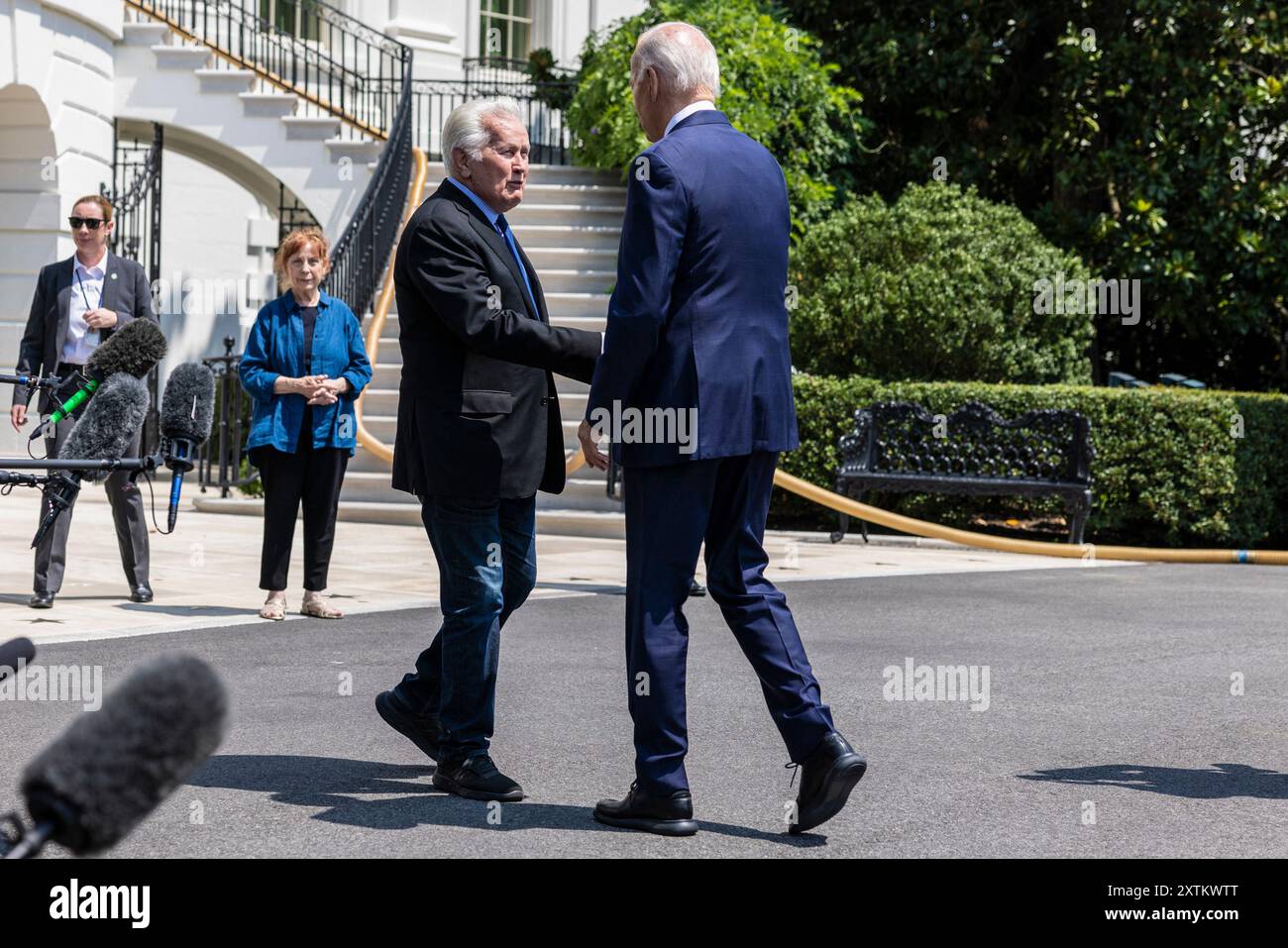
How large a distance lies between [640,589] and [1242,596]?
292 inches

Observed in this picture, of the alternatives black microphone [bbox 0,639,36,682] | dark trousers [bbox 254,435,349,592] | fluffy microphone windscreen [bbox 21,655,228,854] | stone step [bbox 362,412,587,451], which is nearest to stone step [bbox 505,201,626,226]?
stone step [bbox 362,412,587,451]

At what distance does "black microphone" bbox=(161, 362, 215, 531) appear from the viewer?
14.0 feet

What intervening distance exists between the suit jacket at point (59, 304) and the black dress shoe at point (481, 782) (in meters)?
4.89

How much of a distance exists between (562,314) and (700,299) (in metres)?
12.6

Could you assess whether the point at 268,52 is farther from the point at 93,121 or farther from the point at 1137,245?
the point at 1137,245

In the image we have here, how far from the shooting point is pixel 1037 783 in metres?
5.07

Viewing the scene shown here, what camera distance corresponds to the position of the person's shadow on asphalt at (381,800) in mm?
4461

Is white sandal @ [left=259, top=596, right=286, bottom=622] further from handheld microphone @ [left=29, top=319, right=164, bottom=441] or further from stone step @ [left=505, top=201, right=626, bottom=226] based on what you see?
stone step @ [left=505, top=201, right=626, bottom=226]

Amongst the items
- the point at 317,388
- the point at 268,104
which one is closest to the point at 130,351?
the point at 317,388

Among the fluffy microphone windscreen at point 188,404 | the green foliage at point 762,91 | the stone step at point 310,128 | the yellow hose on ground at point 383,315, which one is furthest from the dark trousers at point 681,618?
the stone step at point 310,128

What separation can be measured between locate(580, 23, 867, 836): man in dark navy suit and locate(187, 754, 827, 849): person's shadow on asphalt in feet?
0.41

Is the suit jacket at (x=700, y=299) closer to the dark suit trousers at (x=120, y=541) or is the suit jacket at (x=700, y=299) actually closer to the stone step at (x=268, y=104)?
the dark suit trousers at (x=120, y=541)

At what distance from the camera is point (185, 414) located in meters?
4.26
